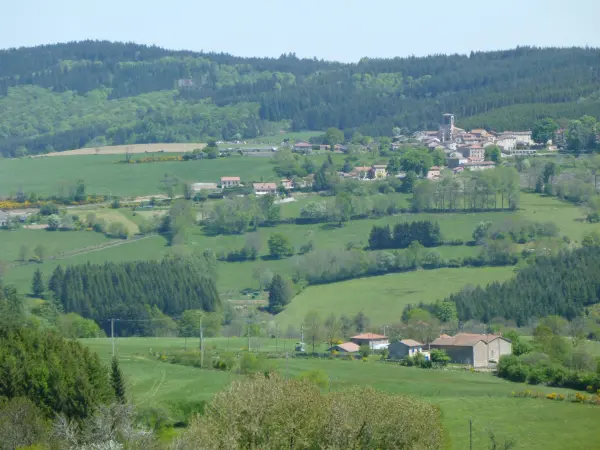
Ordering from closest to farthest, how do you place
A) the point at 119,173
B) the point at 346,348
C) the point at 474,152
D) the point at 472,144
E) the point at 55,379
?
the point at 55,379 < the point at 346,348 < the point at 119,173 < the point at 474,152 < the point at 472,144

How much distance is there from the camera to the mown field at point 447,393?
4097cm

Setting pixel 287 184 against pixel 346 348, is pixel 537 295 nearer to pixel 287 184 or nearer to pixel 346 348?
pixel 346 348

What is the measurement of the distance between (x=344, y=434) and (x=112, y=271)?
48.1 meters

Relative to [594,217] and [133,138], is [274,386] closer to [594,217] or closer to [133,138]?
[594,217]

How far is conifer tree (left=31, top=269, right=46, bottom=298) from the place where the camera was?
260 ft

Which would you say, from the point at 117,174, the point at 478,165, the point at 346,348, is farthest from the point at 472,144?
the point at 346,348

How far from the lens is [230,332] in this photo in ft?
233

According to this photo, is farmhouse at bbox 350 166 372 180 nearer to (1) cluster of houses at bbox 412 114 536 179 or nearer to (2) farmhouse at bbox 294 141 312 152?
(1) cluster of houses at bbox 412 114 536 179

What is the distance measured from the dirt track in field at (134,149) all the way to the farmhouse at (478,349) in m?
83.5

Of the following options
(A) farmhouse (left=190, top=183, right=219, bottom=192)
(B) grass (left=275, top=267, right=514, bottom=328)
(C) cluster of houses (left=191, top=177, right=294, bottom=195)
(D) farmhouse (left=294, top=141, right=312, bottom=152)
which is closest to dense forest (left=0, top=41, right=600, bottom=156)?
(D) farmhouse (left=294, top=141, right=312, bottom=152)

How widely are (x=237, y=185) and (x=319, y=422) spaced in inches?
3236

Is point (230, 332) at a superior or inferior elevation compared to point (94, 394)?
inferior

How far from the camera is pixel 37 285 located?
262ft

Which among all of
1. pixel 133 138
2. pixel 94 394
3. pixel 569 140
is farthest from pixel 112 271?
pixel 133 138
